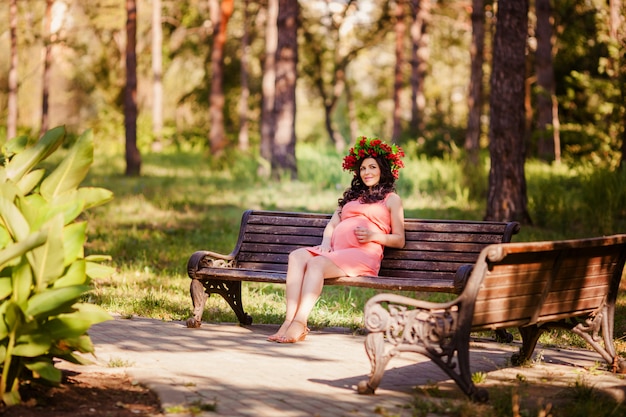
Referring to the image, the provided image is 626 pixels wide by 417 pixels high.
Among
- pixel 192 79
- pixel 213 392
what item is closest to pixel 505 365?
pixel 213 392

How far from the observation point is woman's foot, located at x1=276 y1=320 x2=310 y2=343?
7.54 m

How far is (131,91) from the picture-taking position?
27250 mm

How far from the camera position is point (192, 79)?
204ft

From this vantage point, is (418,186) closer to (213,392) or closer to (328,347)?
(328,347)

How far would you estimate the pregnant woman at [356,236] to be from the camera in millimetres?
7629

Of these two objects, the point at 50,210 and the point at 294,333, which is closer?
the point at 50,210

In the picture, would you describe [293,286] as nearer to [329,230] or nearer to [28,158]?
[329,230]

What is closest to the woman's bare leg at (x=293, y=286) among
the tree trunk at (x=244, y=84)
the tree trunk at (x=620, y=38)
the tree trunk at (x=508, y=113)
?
the tree trunk at (x=508, y=113)

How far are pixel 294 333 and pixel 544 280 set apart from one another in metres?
2.12

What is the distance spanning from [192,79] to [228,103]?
12243mm

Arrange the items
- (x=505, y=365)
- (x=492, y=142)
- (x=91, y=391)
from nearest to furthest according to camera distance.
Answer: (x=91, y=391) → (x=505, y=365) → (x=492, y=142)

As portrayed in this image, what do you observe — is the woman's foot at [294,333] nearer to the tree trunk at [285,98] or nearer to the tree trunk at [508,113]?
the tree trunk at [508,113]

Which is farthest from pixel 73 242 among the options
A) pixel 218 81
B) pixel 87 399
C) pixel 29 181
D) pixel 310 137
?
pixel 310 137

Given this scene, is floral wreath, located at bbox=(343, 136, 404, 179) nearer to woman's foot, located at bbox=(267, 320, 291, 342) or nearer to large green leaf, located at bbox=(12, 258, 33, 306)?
woman's foot, located at bbox=(267, 320, 291, 342)
